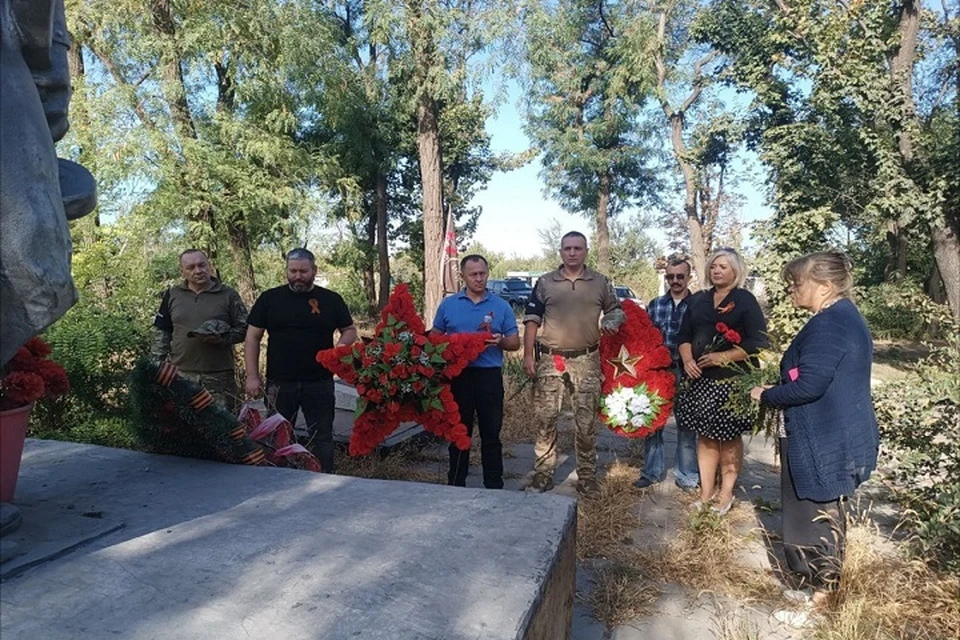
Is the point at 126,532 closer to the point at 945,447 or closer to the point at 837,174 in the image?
the point at 945,447

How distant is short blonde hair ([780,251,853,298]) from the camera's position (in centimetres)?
269

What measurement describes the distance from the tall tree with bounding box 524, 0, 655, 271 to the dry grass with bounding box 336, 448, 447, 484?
59.8 feet

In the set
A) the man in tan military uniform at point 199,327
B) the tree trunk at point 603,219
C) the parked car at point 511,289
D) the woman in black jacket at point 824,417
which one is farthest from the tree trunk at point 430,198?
the parked car at point 511,289

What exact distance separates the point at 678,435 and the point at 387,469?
226 cm

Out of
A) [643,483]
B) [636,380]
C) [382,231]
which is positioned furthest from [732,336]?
[382,231]

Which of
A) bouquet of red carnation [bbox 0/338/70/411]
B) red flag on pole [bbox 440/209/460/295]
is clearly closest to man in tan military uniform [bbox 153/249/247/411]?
bouquet of red carnation [bbox 0/338/70/411]

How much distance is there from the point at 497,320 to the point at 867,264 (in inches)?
818

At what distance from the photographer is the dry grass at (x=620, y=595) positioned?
298 cm

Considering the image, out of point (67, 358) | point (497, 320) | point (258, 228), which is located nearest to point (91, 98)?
point (258, 228)

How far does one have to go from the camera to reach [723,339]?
4.05 m

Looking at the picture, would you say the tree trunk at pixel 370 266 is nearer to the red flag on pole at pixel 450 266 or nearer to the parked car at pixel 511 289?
the parked car at pixel 511 289

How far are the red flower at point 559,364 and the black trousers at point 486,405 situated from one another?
490mm

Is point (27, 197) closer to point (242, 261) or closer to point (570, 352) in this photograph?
point (570, 352)

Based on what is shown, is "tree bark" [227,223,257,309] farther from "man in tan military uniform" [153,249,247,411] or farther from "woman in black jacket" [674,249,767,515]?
"woman in black jacket" [674,249,767,515]
